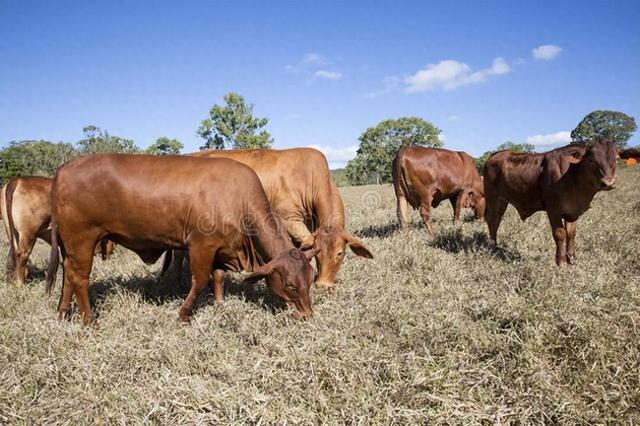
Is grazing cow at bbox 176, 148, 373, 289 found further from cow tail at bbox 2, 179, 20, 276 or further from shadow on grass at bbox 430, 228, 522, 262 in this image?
cow tail at bbox 2, 179, 20, 276

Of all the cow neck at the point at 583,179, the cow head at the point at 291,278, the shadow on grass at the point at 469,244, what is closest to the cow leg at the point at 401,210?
the shadow on grass at the point at 469,244

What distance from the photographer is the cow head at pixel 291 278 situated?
4711 millimetres

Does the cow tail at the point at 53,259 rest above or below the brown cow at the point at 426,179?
below

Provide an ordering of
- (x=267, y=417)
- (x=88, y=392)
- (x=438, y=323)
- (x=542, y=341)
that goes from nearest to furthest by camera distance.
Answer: (x=267, y=417), (x=88, y=392), (x=542, y=341), (x=438, y=323)

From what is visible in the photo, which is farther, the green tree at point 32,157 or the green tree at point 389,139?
the green tree at point 389,139

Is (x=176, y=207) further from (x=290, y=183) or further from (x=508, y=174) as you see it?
(x=508, y=174)

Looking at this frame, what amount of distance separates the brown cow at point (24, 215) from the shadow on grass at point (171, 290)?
1801mm

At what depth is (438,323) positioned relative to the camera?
4.20m

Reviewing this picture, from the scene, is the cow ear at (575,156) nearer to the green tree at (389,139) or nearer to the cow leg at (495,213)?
the cow leg at (495,213)

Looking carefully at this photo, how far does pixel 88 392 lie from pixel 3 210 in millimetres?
6691

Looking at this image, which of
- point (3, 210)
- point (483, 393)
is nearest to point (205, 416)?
point (483, 393)

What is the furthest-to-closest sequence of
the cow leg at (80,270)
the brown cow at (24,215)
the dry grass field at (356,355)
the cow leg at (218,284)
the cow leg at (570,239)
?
the brown cow at (24,215)
the cow leg at (570,239)
the cow leg at (218,284)
the cow leg at (80,270)
the dry grass field at (356,355)

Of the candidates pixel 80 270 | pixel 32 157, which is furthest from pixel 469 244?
pixel 32 157

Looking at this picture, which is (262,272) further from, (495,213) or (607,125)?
(607,125)
